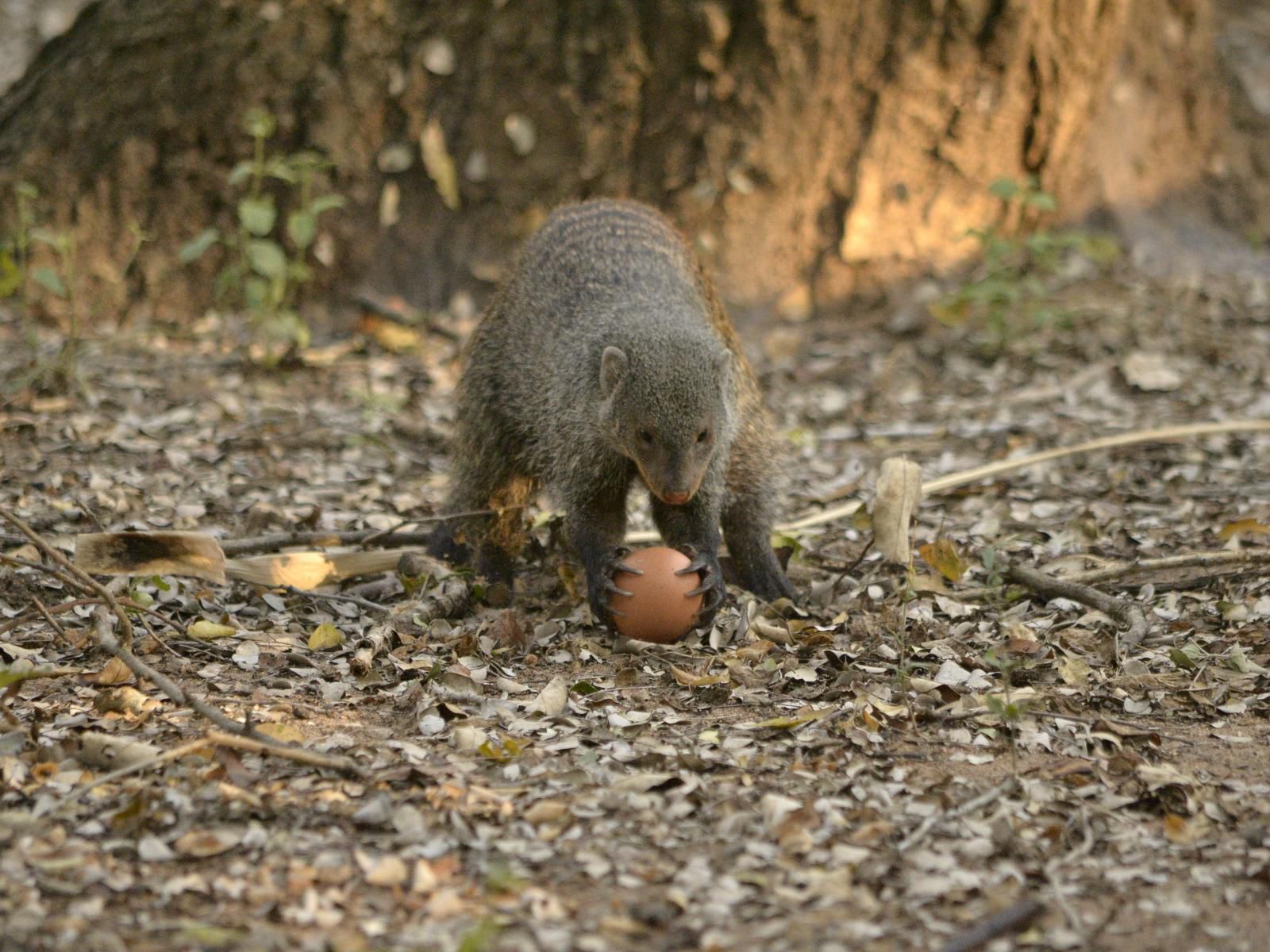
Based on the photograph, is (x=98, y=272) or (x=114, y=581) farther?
(x=98, y=272)

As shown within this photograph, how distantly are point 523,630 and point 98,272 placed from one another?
4.91 meters

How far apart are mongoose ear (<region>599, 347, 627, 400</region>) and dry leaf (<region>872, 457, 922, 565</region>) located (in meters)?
1.08

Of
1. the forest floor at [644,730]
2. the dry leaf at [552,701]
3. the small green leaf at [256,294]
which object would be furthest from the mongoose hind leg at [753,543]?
the small green leaf at [256,294]

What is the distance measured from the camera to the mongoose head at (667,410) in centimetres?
508

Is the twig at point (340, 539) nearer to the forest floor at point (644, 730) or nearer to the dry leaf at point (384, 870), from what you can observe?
the forest floor at point (644, 730)

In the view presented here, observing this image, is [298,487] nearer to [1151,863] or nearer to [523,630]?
[523,630]

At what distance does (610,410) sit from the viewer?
17.3 ft

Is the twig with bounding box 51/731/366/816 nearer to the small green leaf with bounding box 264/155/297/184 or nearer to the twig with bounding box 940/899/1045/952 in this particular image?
the twig with bounding box 940/899/1045/952

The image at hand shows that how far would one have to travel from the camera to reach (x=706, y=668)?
194 inches

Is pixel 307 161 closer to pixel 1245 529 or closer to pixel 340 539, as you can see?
pixel 340 539

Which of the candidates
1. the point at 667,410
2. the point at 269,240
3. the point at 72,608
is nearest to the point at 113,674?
the point at 72,608

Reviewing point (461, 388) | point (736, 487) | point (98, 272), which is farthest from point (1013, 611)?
point (98, 272)

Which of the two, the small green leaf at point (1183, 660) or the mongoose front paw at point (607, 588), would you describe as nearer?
the small green leaf at point (1183, 660)

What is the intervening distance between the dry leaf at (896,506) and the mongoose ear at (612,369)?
1.08 m
